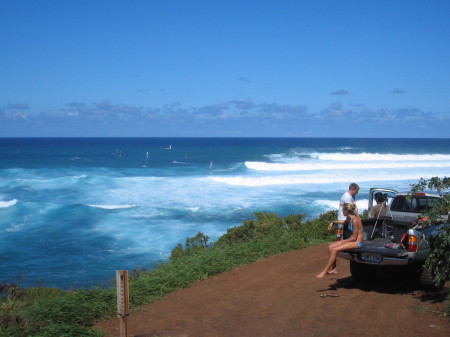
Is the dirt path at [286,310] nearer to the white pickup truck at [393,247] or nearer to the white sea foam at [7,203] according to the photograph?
the white pickup truck at [393,247]

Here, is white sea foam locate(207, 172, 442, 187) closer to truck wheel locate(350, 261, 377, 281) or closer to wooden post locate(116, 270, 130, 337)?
truck wheel locate(350, 261, 377, 281)

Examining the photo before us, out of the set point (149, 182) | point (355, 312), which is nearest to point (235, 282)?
point (355, 312)

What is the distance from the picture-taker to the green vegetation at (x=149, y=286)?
641cm

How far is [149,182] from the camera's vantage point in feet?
131

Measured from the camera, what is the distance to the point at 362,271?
860 centimetres

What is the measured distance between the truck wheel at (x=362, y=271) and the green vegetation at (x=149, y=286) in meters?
2.52

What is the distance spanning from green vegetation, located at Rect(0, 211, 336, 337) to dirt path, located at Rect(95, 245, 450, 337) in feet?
0.99

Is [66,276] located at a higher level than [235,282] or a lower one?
lower

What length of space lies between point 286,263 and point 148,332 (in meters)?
4.43

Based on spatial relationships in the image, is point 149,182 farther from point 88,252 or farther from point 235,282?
point 235,282

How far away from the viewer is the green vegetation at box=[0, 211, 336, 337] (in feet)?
A: 21.0

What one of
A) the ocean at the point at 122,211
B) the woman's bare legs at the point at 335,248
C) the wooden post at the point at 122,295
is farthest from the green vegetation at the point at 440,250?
the ocean at the point at 122,211

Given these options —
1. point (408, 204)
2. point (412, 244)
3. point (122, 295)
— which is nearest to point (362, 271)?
point (412, 244)

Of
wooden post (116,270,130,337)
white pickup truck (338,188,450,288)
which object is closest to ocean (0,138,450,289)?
white pickup truck (338,188,450,288)
